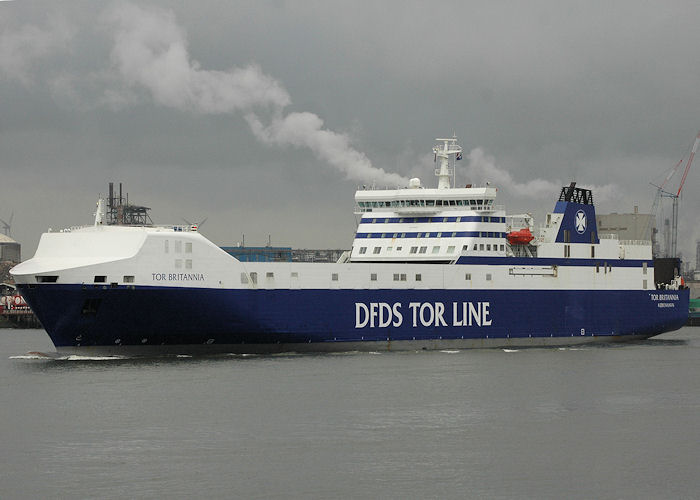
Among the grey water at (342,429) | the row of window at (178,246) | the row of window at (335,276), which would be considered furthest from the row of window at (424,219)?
the row of window at (178,246)

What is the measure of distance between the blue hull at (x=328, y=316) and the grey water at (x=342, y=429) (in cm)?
134

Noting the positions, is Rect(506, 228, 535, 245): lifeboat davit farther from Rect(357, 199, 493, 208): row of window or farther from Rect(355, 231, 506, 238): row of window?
Rect(357, 199, 493, 208): row of window

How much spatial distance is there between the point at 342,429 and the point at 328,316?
1795 cm

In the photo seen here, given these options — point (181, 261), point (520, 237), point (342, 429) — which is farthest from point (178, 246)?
point (520, 237)

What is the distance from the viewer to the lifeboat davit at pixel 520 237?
5134 cm

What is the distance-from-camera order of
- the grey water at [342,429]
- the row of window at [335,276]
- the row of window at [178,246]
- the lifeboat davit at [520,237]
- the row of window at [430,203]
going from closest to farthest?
the grey water at [342,429]
the row of window at [178,246]
the row of window at [335,276]
the row of window at [430,203]
the lifeboat davit at [520,237]

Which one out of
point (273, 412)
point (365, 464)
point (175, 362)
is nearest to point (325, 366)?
point (175, 362)

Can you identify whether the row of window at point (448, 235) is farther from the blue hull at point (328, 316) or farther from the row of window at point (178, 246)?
the row of window at point (178, 246)

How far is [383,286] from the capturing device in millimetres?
46406

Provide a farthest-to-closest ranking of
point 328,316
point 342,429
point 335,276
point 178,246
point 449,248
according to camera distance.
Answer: point 449,248 → point 335,276 → point 328,316 → point 178,246 → point 342,429

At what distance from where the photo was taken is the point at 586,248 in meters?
53.4

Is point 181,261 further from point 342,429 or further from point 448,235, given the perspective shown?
point 342,429

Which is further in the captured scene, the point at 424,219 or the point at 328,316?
the point at 424,219

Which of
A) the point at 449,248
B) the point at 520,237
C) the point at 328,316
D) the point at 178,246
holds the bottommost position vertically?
the point at 328,316
